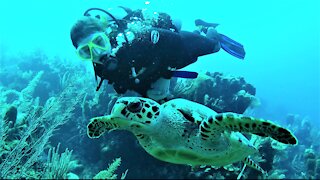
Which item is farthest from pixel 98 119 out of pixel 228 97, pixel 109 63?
pixel 228 97

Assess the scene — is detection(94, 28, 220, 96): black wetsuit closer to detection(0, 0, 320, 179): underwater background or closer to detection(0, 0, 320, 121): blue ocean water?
detection(0, 0, 320, 179): underwater background

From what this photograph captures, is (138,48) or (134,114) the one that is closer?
(134,114)

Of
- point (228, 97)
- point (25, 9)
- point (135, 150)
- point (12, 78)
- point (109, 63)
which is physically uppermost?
point (109, 63)

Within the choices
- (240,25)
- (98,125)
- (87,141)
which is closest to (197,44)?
(98,125)

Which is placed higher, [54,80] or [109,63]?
[109,63]

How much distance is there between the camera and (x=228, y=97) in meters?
6.54

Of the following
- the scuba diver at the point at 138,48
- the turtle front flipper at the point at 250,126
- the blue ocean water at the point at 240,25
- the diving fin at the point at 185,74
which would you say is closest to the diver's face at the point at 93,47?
the scuba diver at the point at 138,48

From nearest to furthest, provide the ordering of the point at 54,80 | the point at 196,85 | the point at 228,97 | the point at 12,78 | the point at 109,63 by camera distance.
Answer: the point at 109,63 < the point at 196,85 < the point at 228,97 < the point at 54,80 < the point at 12,78

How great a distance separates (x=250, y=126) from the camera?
2488 millimetres

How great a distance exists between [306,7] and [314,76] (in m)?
15.9

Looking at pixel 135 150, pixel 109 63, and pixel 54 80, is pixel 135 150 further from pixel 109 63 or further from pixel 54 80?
pixel 54 80

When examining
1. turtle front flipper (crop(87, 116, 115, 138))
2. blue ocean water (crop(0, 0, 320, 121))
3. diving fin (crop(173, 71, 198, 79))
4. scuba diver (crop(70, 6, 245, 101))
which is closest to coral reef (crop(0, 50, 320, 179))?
turtle front flipper (crop(87, 116, 115, 138))

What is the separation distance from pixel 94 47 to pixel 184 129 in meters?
1.21

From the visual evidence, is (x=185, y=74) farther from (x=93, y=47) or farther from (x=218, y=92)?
(x=218, y=92)
